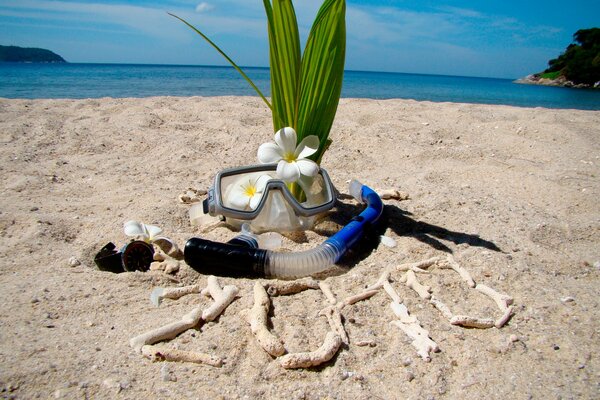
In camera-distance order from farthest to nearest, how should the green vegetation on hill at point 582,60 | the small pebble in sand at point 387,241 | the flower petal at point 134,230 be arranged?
1. the green vegetation on hill at point 582,60
2. the small pebble in sand at point 387,241
3. the flower petal at point 134,230

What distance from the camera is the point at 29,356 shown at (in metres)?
0.98

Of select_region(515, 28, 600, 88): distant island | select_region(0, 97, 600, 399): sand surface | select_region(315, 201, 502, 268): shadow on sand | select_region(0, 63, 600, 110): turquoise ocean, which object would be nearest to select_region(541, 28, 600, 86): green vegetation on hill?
select_region(515, 28, 600, 88): distant island

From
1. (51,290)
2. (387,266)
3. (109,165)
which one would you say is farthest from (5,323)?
(109,165)

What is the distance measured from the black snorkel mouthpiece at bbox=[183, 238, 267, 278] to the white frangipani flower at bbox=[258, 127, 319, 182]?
38 centimetres

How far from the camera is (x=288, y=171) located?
1.67 metres

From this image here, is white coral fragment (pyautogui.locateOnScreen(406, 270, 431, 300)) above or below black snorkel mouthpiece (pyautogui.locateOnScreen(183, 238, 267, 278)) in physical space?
below

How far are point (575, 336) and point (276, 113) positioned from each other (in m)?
1.34

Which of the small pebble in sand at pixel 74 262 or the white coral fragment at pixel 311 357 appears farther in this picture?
the small pebble in sand at pixel 74 262

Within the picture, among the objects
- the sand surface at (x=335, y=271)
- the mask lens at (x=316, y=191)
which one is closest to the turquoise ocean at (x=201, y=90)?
the sand surface at (x=335, y=271)

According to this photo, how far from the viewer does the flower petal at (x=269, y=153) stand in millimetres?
1671

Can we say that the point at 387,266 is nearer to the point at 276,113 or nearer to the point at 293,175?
the point at 293,175

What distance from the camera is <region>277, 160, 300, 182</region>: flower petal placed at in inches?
65.6

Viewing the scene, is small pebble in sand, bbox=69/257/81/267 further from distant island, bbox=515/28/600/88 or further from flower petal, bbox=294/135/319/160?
distant island, bbox=515/28/600/88

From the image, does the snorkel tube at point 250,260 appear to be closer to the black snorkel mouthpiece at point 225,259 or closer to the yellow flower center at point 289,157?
the black snorkel mouthpiece at point 225,259
